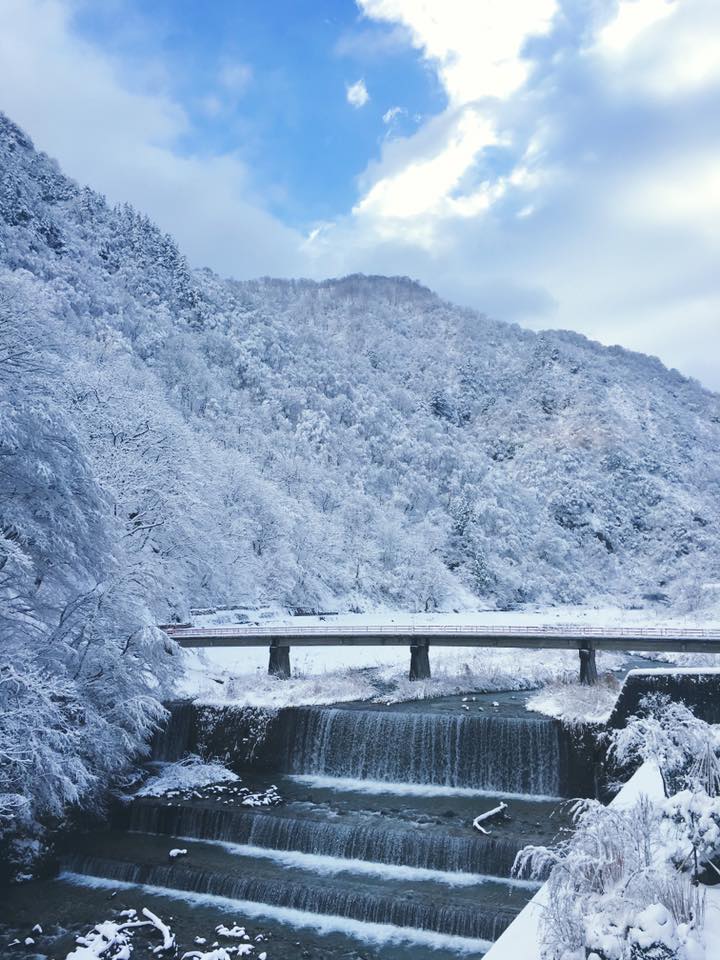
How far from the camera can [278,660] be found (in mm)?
29391

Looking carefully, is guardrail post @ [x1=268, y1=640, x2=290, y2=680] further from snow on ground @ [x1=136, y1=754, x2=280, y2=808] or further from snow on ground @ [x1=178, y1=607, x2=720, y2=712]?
snow on ground @ [x1=136, y1=754, x2=280, y2=808]

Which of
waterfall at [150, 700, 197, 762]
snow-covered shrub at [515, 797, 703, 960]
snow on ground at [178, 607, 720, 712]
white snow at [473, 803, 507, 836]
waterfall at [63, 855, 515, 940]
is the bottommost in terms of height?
waterfall at [63, 855, 515, 940]

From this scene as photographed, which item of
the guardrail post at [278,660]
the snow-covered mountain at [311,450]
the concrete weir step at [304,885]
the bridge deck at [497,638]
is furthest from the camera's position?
the snow-covered mountain at [311,450]

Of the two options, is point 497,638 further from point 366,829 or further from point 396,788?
point 366,829

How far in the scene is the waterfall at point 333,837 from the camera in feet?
50.1

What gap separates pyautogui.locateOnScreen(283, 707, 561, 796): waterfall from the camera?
1972 cm

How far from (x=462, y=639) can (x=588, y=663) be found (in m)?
5.20

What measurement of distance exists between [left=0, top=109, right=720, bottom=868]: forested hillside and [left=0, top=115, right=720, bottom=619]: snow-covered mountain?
1.02 ft

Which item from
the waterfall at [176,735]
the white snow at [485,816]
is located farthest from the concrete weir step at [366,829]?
the waterfall at [176,735]

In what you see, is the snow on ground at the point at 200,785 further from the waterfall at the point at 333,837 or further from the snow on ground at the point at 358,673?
the snow on ground at the point at 358,673

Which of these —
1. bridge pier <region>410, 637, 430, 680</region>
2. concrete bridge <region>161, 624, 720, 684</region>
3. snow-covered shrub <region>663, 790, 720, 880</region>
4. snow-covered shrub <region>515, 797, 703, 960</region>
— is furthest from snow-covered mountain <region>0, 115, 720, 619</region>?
snow-covered shrub <region>663, 790, 720, 880</region>

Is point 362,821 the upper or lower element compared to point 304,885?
upper

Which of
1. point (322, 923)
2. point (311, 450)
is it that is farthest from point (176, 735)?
point (311, 450)

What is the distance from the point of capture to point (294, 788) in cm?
2038
